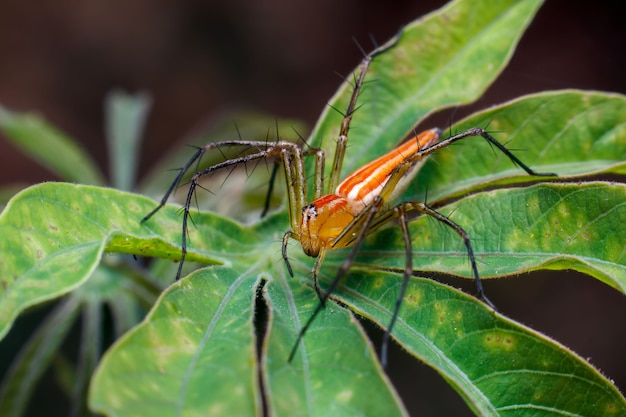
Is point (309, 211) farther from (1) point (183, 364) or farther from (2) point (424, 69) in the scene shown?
(1) point (183, 364)

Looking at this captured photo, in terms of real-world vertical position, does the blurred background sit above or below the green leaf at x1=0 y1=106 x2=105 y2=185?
above

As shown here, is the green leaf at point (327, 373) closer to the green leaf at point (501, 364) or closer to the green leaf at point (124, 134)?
the green leaf at point (501, 364)

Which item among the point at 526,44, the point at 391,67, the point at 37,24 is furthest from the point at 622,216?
the point at 37,24

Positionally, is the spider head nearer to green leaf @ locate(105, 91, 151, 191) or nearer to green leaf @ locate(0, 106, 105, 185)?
green leaf @ locate(105, 91, 151, 191)

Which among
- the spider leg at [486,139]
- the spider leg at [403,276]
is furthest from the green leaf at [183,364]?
the spider leg at [486,139]

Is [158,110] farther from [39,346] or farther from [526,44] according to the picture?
[39,346]

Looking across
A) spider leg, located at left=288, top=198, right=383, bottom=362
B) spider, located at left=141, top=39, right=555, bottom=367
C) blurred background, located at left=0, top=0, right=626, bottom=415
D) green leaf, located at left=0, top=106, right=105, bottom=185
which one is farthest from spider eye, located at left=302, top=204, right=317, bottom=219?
blurred background, located at left=0, top=0, right=626, bottom=415

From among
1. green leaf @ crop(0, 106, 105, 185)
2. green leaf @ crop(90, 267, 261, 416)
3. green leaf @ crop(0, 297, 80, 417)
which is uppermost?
green leaf @ crop(0, 106, 105, 185)
